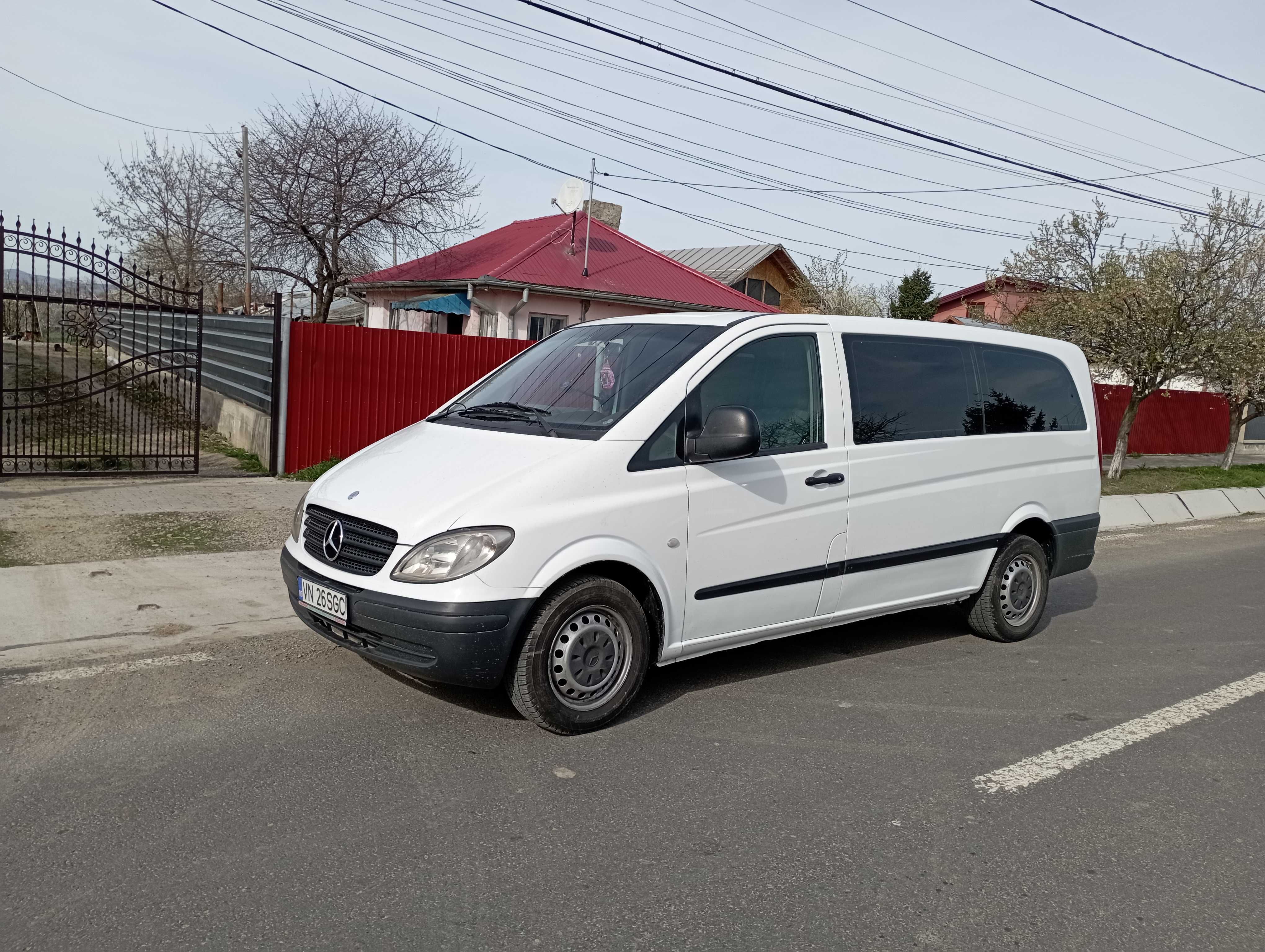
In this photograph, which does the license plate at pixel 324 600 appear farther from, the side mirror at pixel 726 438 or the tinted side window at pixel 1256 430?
the tinted side window at pixel 1256 430

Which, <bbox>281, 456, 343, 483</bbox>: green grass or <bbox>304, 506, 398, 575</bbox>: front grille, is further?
<bbox>281, 456, 343, 483</bbox>: green grass

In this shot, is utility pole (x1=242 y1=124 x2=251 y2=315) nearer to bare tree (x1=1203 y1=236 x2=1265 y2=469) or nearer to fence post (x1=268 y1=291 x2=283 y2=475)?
fence post (x1=268 y1=291 x2=283 y2=475)

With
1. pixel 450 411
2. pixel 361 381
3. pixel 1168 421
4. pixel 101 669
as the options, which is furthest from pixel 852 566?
pixel 1168 421

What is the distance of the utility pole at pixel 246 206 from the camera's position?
22.6 meters

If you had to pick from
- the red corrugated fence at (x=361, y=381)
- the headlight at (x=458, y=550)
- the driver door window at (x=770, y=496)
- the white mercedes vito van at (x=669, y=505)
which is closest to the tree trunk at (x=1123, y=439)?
the red corrugated fence at (x=361, y=381)

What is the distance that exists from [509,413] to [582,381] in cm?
40

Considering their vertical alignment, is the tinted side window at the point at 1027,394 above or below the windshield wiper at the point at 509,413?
above

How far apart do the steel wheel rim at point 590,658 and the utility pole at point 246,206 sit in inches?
741

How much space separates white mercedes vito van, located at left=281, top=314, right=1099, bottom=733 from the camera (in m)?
4.34

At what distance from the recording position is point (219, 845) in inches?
136

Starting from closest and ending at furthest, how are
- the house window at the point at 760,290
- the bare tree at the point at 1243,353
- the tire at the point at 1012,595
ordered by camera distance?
the tire at the point at 1012,595 < the bare tree at the point at 1243,353 < the house window at the point at 760,290

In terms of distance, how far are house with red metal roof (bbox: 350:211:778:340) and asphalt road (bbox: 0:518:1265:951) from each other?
16592 mm

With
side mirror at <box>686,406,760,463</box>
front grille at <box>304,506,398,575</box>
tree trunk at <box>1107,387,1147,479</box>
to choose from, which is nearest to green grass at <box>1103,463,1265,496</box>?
tree trunk at <box>1107,387,1147,479</box>

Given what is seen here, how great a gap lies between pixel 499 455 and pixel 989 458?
316cm
